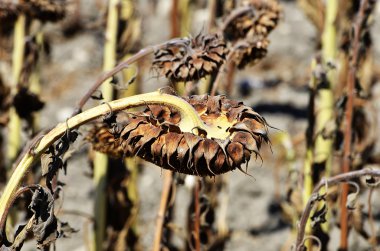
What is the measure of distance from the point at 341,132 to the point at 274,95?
2.17 metres

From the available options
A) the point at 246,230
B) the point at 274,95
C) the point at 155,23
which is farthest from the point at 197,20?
the point at 246,230

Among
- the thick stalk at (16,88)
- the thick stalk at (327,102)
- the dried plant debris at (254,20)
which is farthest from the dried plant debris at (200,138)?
the thick stalk at (16,88)

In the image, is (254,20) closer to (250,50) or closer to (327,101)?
(250,50)

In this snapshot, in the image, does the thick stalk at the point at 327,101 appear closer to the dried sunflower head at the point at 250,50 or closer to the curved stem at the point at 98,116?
the dried sunflower head at the point at 250,50

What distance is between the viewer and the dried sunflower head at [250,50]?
2.02m

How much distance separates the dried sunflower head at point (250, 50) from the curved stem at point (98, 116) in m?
0.77

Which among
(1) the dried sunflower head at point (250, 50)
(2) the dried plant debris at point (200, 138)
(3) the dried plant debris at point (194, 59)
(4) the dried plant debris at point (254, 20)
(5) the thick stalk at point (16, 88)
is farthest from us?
(5) the thick stalk at point (16, 88)

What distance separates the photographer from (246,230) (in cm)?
351

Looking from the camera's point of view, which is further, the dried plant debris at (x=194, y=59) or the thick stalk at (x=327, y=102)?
the thick stalk at (x=327, y=102)

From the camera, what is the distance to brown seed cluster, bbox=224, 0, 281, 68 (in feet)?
6.68

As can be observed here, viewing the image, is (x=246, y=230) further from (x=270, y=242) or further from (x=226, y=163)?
(x=226, y=163)

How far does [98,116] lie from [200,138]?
204mm

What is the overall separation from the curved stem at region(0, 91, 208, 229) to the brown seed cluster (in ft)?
2.56

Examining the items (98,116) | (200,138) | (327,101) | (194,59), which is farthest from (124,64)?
(327,101)
